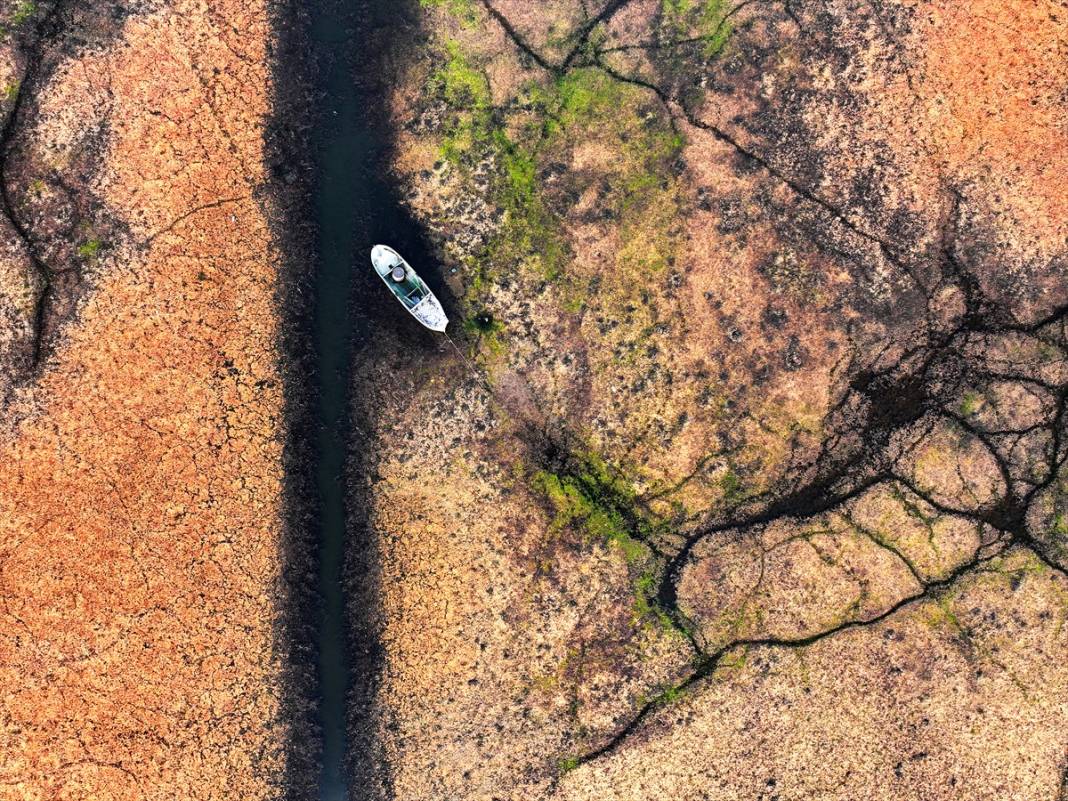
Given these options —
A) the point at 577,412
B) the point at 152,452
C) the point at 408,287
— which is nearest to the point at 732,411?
the point at 577,412

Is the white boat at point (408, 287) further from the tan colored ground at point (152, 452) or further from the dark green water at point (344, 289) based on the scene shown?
the tan colored ground at point (152, 452)

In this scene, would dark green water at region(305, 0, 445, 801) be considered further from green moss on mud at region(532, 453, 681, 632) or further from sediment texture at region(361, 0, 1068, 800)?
green moss on mud at region(532, 453, 681, 632)

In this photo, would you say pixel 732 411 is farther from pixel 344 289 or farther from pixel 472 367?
pixel 344 289

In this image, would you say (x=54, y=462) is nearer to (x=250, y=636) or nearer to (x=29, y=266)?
(x=29, y=266)

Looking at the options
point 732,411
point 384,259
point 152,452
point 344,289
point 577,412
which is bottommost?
point 152,452

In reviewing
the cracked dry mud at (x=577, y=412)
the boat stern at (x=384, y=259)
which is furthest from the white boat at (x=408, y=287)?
the cracked dry mud at (x=577, y=412)

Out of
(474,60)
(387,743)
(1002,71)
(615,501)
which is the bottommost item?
(387,743)

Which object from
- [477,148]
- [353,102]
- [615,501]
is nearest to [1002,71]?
[477,148]
